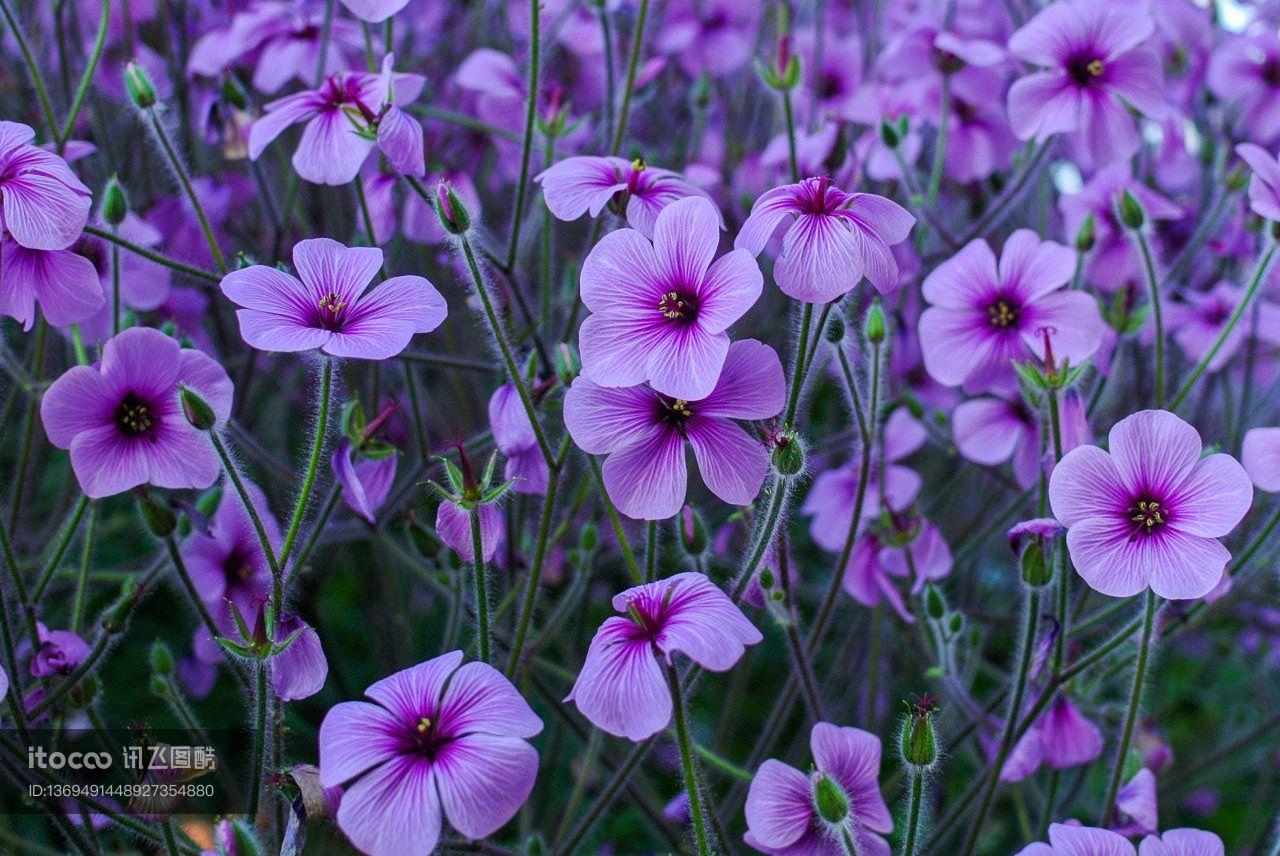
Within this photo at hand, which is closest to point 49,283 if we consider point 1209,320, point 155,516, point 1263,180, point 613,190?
point 155,516

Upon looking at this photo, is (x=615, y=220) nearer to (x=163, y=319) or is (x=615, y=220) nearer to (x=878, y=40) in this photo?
(x=163, y=319)

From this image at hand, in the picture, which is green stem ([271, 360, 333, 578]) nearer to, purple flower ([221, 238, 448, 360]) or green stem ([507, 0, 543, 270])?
purple flower ([221, 238, 448, 360])

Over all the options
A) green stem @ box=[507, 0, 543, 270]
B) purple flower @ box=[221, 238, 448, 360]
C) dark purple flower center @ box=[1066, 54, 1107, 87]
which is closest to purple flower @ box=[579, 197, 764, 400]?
purple flower @ box=[221, 238, 448, 360]

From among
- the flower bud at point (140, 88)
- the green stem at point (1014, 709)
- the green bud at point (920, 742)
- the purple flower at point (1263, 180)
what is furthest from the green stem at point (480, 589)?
the purple flower at point (1263, 180)

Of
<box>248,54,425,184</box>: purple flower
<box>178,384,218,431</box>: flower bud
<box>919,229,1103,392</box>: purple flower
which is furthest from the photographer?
<box>919,229,1103,392</box>: purple flower

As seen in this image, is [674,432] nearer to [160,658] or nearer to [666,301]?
[666,301]

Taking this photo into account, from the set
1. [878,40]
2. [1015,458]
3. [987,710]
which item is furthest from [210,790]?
[878,40]

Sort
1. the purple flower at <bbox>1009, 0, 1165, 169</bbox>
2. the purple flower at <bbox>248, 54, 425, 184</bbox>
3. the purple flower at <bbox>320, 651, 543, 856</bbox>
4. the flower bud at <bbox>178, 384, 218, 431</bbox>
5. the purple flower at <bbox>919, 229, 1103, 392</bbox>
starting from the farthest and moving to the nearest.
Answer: the purple flower at <bbox>1009, 0, 1165, 169</bbox>
the purple flower at <bbox>919, 229, 1103, 392</bbox>
the purple flower at <bbox>248, 54, 425, 184</bbox>
the flower bud at <bbox>178, 384, 218, 431</bbox>
the purple flower at <bbox>320, 651, 543, 856</bbox>
